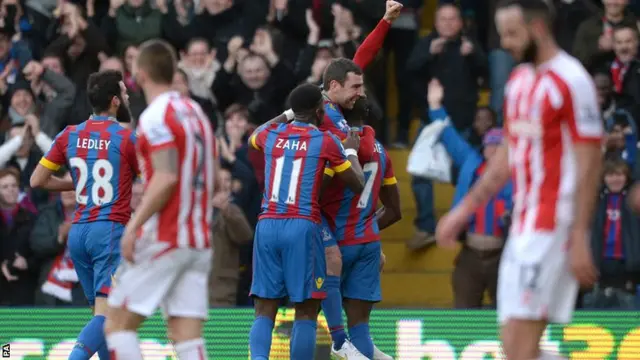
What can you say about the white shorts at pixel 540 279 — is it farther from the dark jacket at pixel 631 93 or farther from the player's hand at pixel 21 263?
the player's hand at pixel 21 263

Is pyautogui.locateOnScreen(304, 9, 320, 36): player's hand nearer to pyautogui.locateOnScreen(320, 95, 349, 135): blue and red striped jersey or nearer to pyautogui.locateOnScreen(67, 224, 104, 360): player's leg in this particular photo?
pyautogui.locateOnScreen(320, 95, 349, 135): blue and red striped jersey

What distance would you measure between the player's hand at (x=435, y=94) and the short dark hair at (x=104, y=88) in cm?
541

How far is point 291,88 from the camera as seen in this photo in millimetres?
15281

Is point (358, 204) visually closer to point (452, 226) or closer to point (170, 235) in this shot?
point (170, 235)

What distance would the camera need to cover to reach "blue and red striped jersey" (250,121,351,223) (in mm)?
9922

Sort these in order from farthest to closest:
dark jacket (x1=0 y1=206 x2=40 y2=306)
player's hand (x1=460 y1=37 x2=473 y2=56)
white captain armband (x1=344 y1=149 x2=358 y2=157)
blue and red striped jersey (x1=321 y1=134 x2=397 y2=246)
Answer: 1. player's hand (x1=460 y1=37 x2=473 y2=56)
2. dark jacket (x1=0 y1=206 x2=40 y2=306)
3. blue and red striped jersey (x1=321 y1=134 x2=397 y2=246)
4. white captain armband (x1=344 y1=149 x2=358 y2=157)

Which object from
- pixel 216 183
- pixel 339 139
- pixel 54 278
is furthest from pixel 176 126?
pixel 54 278

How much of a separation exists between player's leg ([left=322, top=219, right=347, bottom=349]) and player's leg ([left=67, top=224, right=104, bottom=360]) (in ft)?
5.70

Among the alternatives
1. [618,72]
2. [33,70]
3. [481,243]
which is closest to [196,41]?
[33,70]

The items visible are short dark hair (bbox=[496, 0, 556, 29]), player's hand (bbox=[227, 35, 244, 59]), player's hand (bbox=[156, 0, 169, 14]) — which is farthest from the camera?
player's hand (bbox=[156, 0, 169, 14])

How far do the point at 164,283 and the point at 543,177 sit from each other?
86.6 inches

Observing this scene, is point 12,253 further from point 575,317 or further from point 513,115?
point 513,115

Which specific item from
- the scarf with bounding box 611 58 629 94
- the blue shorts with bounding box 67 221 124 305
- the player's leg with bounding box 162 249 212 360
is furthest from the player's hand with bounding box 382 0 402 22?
the scarf with bounding box 611 58 629 94

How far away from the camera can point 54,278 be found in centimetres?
1446
